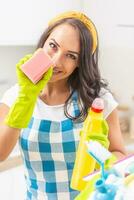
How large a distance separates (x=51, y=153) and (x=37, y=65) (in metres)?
0.35

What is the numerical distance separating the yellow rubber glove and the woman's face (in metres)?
0.12

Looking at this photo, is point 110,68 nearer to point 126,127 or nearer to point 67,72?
point 126,127

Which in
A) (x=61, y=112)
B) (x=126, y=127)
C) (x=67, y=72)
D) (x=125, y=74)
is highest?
(x=67, y=72)

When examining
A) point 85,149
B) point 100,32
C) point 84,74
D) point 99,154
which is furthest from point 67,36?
point 100,32

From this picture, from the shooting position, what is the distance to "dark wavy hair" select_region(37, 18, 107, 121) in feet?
3.28

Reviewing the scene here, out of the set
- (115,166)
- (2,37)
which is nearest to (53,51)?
(115,166)

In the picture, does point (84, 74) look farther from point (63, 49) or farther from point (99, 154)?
point (99, 154)

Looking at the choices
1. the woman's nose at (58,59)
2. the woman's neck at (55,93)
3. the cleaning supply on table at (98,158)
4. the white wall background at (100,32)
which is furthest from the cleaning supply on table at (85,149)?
the white wall background at (100,32)

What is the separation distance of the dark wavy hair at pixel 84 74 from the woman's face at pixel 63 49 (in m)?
0.02

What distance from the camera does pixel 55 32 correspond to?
1.00m

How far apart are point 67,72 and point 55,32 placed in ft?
0.43

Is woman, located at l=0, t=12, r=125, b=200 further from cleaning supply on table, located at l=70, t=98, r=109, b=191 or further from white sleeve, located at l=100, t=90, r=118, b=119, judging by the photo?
cleaning supply on table, located at l=70, t=98, r=109, b=191

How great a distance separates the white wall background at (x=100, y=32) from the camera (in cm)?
181

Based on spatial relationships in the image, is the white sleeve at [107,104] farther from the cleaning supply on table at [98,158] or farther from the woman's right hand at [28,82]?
the cleaning supply on table at [98,158]
